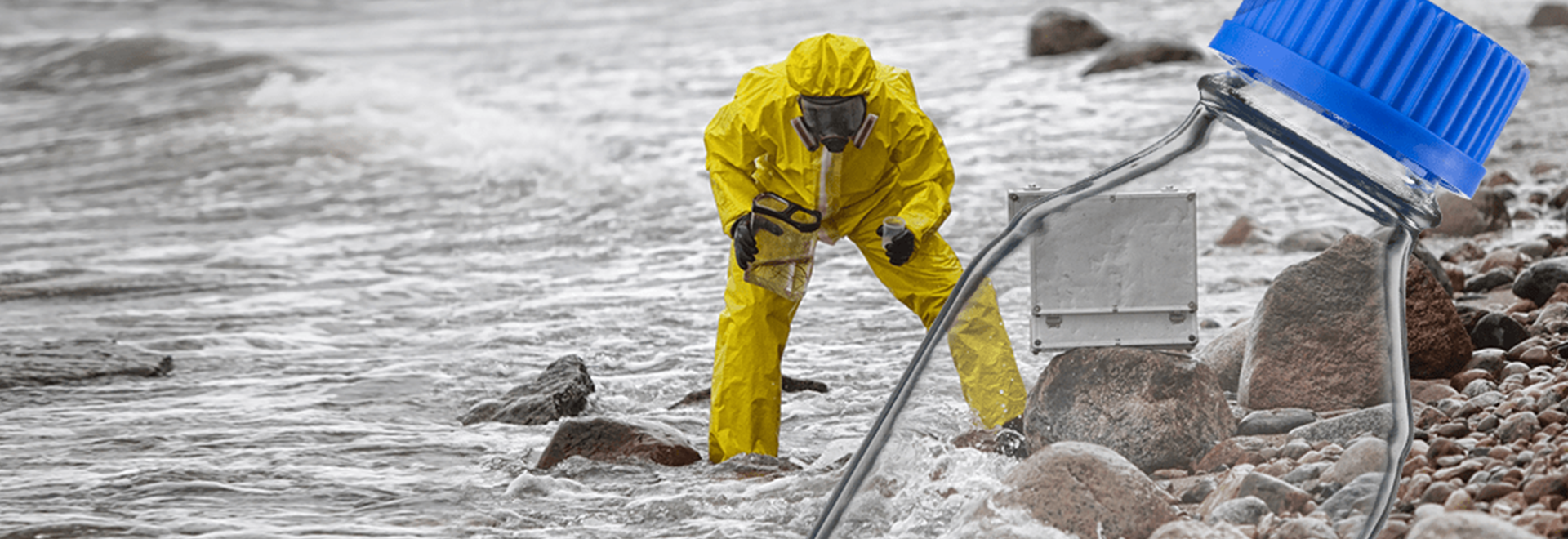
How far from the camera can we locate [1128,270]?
198cm

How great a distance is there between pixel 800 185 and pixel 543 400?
4.80ft

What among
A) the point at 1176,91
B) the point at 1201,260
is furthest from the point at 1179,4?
the point at 1201,260

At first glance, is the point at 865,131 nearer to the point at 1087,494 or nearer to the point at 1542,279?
the point at 1087,494

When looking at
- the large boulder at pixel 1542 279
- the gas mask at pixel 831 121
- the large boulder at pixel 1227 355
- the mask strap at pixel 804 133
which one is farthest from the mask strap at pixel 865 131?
the large boulder at pixel 1542 279

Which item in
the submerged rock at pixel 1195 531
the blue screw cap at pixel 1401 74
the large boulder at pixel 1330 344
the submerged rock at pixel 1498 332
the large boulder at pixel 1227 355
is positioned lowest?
the submerged rock at pixel 1498 332


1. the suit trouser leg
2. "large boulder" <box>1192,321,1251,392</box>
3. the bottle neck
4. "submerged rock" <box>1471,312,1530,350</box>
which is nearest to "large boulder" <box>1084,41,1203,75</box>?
"submerged rock" <box>1471,312,1530,350</box>

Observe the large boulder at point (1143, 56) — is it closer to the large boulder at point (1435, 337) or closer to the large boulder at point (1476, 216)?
the large boulder at point (1476, 216)

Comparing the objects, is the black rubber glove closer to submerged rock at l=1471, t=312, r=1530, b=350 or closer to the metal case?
the metal case

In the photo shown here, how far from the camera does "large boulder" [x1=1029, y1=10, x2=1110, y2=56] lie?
54.4 ft

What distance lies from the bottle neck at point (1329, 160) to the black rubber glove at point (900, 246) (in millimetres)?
1596

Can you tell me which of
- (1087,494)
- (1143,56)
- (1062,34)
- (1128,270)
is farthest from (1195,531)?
(1062,34)

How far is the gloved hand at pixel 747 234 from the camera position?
3469mm

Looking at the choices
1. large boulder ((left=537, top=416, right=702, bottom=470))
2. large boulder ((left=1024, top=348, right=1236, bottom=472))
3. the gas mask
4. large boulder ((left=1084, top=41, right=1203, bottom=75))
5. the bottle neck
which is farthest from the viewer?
large boulder ((left=1084, top=41, right=1203, bottom=75))

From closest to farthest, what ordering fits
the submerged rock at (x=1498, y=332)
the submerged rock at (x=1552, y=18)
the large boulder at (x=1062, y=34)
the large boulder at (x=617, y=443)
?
the submerged rock at (x=1498, y=332) < the large boulder at (x=617, y=443) < the submerged rock at (x=1552, y=18) < the large boulder at (x=1062, y=34)
